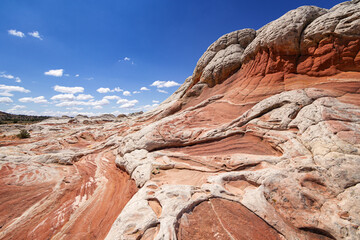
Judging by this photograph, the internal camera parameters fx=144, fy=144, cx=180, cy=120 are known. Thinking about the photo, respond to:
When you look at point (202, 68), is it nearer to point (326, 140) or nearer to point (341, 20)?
point (341, 20)

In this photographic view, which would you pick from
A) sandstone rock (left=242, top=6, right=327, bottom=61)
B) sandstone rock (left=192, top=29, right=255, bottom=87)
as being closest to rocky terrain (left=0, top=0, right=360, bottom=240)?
sandstone rock (left=242, top=6, right=327, bottom=61)

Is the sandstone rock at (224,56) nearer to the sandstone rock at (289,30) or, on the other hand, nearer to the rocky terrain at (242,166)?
the rocky terrain at (242,166)

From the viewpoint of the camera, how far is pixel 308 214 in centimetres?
346

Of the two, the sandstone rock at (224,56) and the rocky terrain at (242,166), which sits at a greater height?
the sandstone rock at (224,56)

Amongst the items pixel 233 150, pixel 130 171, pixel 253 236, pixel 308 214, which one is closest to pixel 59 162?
pixel 130 171

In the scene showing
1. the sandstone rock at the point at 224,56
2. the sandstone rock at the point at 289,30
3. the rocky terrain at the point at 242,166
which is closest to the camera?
the rocky terrain at the point at 242,166

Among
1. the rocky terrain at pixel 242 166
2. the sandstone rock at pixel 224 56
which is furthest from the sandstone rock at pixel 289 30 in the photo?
the sandstone rock at pixel 224 56

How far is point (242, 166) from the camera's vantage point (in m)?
5.76

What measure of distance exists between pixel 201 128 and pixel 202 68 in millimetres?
8294

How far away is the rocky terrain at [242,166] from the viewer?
348 cm

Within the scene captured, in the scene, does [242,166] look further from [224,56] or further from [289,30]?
[224,56]

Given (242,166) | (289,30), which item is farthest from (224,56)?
(242,166)

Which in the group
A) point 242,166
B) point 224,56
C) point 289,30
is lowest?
point 242,166

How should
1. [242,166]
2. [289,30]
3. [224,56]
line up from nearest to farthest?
[242,166] < [289,30] < [224,56]
